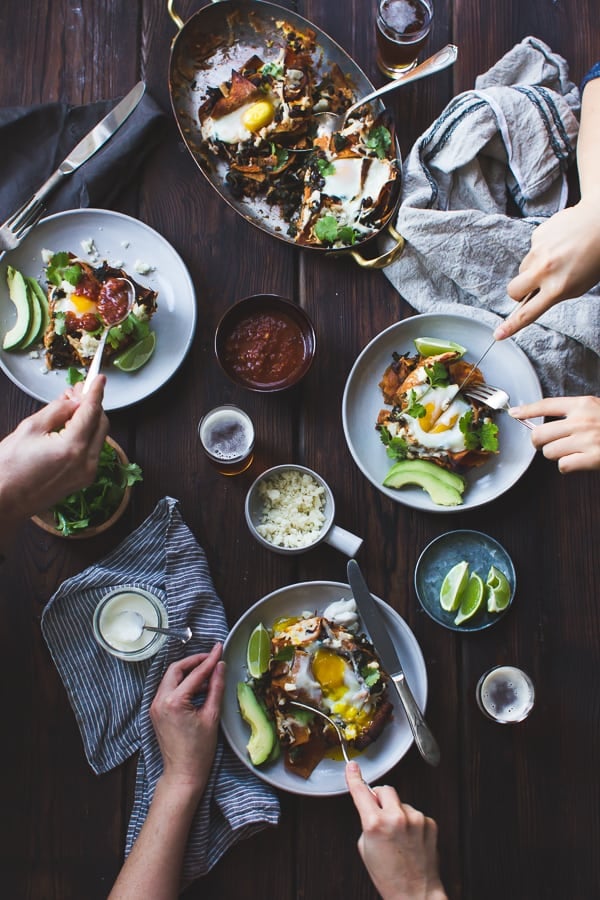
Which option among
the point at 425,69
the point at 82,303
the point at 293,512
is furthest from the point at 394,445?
the point at 425,69

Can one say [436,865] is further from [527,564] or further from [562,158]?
[562,158]

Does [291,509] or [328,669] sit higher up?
[291,509]

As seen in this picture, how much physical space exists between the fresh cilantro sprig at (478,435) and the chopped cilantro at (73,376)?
1.21 metres

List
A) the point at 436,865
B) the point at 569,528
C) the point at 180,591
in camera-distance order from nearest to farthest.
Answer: the point at 436,865 → the point at 180,591 → the point at 569,528

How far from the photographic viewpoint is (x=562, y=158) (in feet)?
8.55

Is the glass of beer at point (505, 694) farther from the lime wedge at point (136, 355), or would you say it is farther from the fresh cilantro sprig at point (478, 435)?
the lime wedge at point (136, 355)

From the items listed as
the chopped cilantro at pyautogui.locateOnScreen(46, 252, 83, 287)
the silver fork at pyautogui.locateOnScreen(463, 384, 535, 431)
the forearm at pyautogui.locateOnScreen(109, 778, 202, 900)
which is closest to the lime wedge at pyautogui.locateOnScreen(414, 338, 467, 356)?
the silver fork at pyautogui.locateOnScreen(463, 384, 535, 431)

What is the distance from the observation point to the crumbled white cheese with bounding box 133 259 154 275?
260 cm

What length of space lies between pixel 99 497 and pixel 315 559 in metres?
0.72

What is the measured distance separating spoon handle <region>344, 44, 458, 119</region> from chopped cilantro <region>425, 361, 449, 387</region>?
87cm

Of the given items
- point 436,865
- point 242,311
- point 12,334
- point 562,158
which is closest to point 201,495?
point 242,311

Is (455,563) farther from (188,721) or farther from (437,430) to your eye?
(188,721)

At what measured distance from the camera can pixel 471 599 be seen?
99.4 inches

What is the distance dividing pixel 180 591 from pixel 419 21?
201 cm
